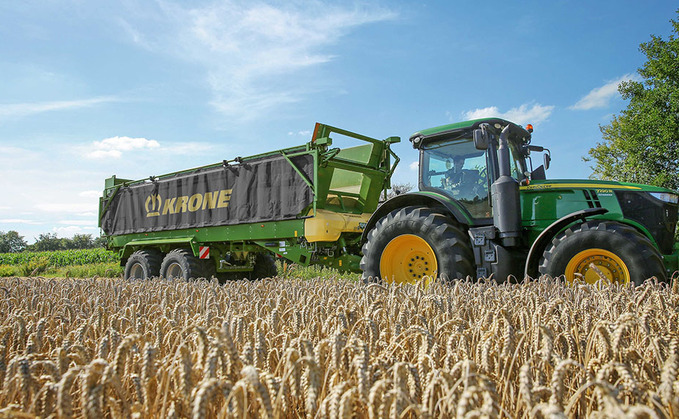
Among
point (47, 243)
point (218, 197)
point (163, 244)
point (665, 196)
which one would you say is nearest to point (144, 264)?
point (163, 244)

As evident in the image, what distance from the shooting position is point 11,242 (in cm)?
6925

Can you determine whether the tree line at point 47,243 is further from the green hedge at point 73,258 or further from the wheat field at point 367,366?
the wheat field at point 367,366

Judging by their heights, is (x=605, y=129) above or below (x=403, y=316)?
above

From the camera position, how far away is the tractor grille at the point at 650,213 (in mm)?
5395

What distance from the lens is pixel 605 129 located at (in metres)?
27.8

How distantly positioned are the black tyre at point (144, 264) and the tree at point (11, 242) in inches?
2674

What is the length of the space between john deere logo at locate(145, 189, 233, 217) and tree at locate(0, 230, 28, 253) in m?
68.2

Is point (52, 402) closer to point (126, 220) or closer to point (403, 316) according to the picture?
point (403, 316)

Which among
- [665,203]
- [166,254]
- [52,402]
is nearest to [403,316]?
[52,402]

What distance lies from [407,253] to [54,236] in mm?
72209

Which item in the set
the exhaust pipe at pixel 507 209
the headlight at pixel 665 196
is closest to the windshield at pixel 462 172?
the exhaust pipe at pixel 507 209

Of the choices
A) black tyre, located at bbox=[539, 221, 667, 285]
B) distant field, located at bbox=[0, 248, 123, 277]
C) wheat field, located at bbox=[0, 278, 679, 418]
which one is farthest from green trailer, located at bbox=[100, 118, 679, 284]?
distant field, located at bbox=[0, 248, 123, 277]

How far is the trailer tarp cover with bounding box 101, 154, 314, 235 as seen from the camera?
309 inches

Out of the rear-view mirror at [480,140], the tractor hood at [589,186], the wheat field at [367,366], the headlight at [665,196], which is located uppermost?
the rear-view mirror at [480,140]
